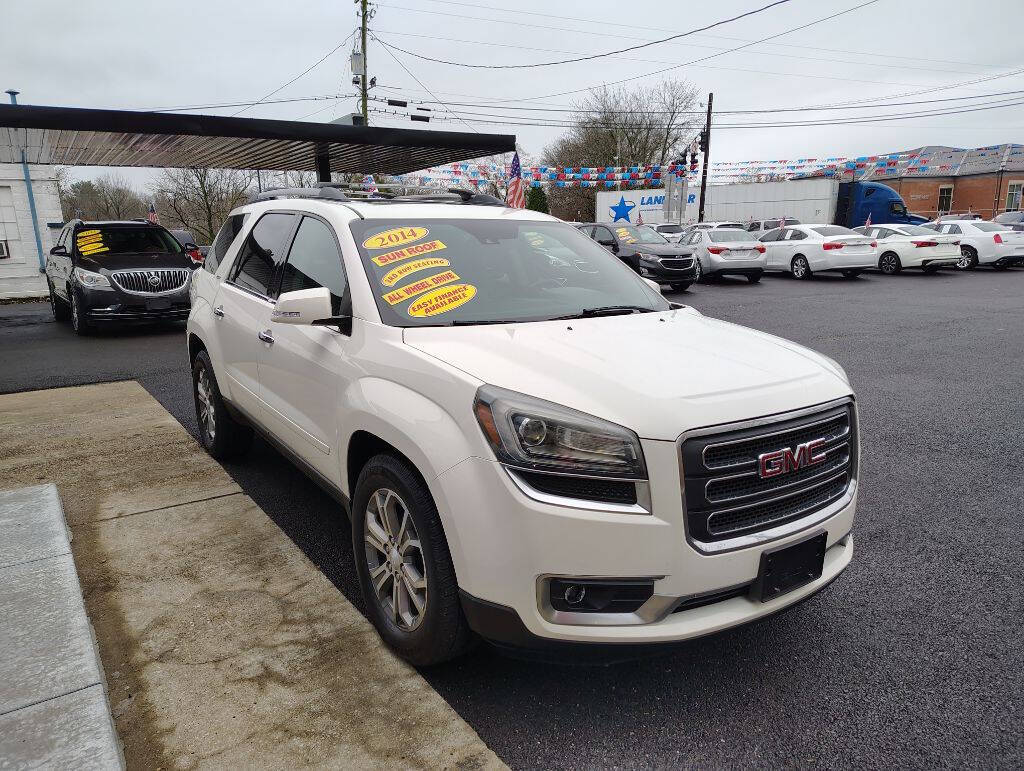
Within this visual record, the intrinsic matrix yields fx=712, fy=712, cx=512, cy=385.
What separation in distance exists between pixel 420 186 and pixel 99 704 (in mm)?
3431

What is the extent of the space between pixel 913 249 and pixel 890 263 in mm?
747

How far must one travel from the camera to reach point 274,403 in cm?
386

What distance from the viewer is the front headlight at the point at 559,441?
2.22 m

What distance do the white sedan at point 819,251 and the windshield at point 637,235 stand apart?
168 inches

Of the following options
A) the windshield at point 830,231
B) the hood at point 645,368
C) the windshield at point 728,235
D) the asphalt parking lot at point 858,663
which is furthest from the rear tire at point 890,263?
the hood at point 645,368

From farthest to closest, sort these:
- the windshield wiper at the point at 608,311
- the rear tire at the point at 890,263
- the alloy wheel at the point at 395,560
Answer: the rear tire at the point at 890,263 < the windshield wiper at the point at 608,311 < the alloy wheel at the point at 395,560

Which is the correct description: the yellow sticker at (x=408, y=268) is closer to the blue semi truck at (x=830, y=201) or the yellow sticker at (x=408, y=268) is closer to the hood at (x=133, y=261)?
the hood at (x=133, y=261)

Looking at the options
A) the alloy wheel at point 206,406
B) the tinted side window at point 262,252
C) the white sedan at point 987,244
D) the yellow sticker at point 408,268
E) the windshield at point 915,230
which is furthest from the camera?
the white sedan at point 987,244

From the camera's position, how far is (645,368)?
2520mm

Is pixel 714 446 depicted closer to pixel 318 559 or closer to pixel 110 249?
pixel 318 559

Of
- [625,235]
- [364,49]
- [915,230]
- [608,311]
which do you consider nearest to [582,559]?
[608,311]

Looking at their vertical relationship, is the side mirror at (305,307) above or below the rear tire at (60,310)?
above

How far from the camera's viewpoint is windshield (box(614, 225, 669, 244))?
18466 mm

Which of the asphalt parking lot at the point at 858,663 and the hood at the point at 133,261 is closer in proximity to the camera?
the asphalt parking lot at the point at 858,663
